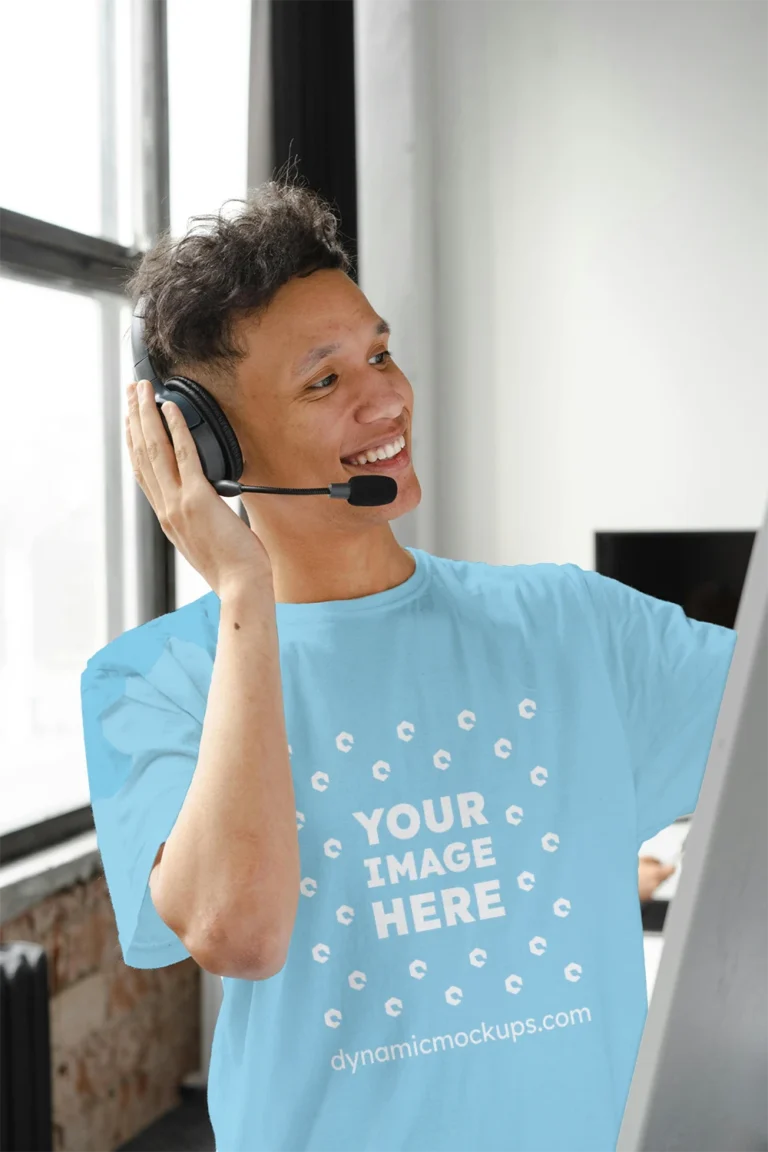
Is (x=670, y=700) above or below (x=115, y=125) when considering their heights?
below

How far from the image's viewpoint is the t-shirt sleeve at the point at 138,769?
910mm

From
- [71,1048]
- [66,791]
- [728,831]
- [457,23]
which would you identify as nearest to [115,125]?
[457,23]

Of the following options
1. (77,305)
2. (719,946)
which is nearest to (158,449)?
(719,946)

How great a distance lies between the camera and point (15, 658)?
2.36 meters

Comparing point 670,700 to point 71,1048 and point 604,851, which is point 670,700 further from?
point 71,1048

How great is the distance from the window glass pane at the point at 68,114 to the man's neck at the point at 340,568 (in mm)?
1555

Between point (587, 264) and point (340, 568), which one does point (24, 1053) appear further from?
point (587, 264)

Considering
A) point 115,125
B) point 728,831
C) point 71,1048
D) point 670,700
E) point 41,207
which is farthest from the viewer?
point 115,125

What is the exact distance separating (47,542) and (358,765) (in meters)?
1.66

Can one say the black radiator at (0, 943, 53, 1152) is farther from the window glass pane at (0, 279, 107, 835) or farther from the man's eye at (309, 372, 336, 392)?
the man's eye at (309, 372, 336, 392)

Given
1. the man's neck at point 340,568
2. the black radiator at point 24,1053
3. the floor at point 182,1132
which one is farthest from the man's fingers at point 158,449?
the floor at point 182,1132

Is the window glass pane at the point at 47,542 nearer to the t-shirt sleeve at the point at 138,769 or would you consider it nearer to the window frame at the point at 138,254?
the window frame at the point at 138,254

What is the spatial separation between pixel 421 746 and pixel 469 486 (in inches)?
80.0

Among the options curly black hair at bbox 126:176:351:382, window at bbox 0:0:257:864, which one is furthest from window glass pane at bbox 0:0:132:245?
curly black hair at bbox 126:176:351:382
